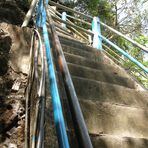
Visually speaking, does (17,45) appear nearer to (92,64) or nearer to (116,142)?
(92,64)

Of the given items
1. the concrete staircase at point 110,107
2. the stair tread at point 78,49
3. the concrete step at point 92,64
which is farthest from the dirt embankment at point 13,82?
the stair tread at point 78,49

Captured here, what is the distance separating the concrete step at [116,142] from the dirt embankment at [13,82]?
23.8 inches

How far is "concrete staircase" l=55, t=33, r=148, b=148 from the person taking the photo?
272 centimetres

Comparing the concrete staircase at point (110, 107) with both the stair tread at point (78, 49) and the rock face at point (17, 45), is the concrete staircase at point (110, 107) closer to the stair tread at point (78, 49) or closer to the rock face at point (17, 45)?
the stair tread at point (78, 49)

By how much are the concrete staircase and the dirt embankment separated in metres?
0.57

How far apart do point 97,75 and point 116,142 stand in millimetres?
1636

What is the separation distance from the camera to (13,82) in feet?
10.7

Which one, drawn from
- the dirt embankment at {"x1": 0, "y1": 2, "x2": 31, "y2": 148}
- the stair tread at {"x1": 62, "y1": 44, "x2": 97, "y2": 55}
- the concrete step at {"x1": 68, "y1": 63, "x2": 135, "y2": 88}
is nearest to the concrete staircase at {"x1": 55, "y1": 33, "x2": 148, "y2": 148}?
the concrete step at {"x1": 68, "y1": 63, "x2": 135, "y2": 88}

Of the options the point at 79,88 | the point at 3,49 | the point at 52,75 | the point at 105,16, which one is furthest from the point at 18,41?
the point at 105,16

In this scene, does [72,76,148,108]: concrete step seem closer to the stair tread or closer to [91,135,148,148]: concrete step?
[91,135,148,148]: concrete step

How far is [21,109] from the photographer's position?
115 inches

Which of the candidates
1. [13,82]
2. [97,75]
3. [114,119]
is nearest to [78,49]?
[97,75]

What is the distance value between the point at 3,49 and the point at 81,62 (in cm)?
132

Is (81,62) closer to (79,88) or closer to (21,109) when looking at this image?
(79,88)
